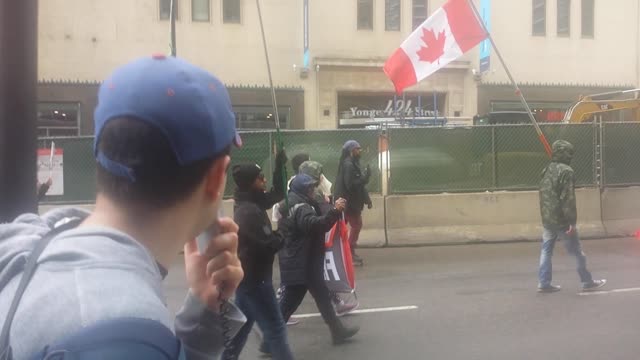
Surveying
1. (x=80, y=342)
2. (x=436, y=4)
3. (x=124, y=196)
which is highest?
(x=436, y=4)

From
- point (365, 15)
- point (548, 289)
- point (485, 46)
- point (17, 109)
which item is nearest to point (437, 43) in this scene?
point (548, 289)

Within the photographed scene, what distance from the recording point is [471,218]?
41.8 feet

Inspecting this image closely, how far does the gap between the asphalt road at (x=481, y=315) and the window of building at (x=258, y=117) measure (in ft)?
41.1

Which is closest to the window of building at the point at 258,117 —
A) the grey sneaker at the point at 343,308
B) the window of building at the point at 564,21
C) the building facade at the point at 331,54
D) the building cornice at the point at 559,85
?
the building facade at the point at 331,54

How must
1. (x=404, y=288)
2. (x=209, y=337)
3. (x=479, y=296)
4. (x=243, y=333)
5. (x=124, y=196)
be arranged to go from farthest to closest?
(x=404, y=288)
(x=479, y=296)
(x=243, y=333)
(x=209, y=337)
(x=124, y=196)

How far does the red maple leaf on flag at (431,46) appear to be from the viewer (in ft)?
37.1

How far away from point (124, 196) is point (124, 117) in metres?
0.14

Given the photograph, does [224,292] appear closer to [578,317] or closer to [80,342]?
[80,342]

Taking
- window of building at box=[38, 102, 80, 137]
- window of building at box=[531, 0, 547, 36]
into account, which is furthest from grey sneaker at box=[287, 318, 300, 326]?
window of building at box=[531, 0, 547, 36]

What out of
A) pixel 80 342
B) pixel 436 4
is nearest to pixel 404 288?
pixel 80 342

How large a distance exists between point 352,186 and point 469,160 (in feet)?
11.7

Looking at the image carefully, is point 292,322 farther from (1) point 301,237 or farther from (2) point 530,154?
(2) point 530,154

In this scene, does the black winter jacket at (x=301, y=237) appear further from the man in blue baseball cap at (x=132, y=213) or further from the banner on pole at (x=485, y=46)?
the banner on pole at (x=485, y=46)

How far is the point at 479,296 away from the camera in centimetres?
820
